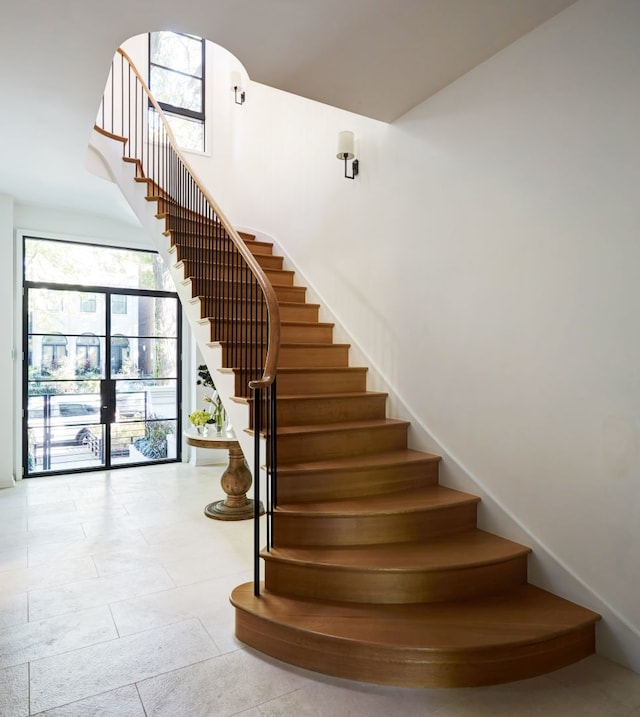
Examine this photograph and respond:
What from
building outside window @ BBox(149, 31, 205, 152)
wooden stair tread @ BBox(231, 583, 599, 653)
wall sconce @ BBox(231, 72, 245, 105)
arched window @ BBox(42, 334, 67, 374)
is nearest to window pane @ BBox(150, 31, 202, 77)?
building outside window @ BBox(149, 31, 205, 152)

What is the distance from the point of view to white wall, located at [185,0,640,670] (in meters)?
2.31

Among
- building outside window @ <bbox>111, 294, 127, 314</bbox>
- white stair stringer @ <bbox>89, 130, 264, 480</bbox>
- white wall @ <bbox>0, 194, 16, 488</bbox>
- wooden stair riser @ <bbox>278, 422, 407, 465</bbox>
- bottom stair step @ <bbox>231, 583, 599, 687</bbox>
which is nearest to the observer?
bottom stair step @ <bbox>231, 583, 599, 687</bbox>

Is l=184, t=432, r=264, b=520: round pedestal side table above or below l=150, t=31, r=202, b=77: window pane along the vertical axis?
below

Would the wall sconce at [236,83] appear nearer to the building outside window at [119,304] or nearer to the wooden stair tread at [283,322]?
the building outside window at [119,304]

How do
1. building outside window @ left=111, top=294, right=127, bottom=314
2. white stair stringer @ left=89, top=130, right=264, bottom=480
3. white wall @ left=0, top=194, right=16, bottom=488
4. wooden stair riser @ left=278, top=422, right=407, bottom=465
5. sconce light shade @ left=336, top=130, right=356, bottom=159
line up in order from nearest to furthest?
wooden stair riser @ left=278, top=422, right=407, bottom=465 < white stair stringer @ left=89, top=130, right=264, bottom=480 < sconce light shade @ left=336, top=130, right=356, bottom=159 < white wall @ left=0, top=194, right=16, bottom=488 < building outside window @ left=111, top=294, right=127, bottom=314

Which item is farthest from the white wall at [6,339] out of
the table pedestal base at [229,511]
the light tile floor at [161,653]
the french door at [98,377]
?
the table pedestal base at [229,511]

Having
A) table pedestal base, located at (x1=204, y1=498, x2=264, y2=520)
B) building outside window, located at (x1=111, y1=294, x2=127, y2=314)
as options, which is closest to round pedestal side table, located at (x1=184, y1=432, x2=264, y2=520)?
table pedestal base, located at (x1=204, y1=498, x2=264, y2=520)

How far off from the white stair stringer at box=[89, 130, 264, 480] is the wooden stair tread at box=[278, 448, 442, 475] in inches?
10.4

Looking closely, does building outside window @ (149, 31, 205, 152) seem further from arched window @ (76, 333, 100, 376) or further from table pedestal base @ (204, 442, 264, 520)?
table pedestal base @ (204, 442, 264, 520)

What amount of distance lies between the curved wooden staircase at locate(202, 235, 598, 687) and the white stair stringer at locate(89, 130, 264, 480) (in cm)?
29

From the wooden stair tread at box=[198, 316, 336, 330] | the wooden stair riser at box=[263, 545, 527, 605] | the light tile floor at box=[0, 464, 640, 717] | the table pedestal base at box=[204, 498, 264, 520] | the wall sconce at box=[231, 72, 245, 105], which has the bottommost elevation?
the light tile floor at box=[0, 464, 640, 717]

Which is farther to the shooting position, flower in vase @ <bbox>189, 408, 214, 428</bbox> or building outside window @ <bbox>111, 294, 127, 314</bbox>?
building outside window @ <bbox>111, 294, 127, 314</bbox>

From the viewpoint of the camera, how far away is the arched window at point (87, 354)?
5.97 metres

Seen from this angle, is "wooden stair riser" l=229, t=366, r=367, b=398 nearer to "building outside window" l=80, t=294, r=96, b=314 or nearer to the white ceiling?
the white ceiling
